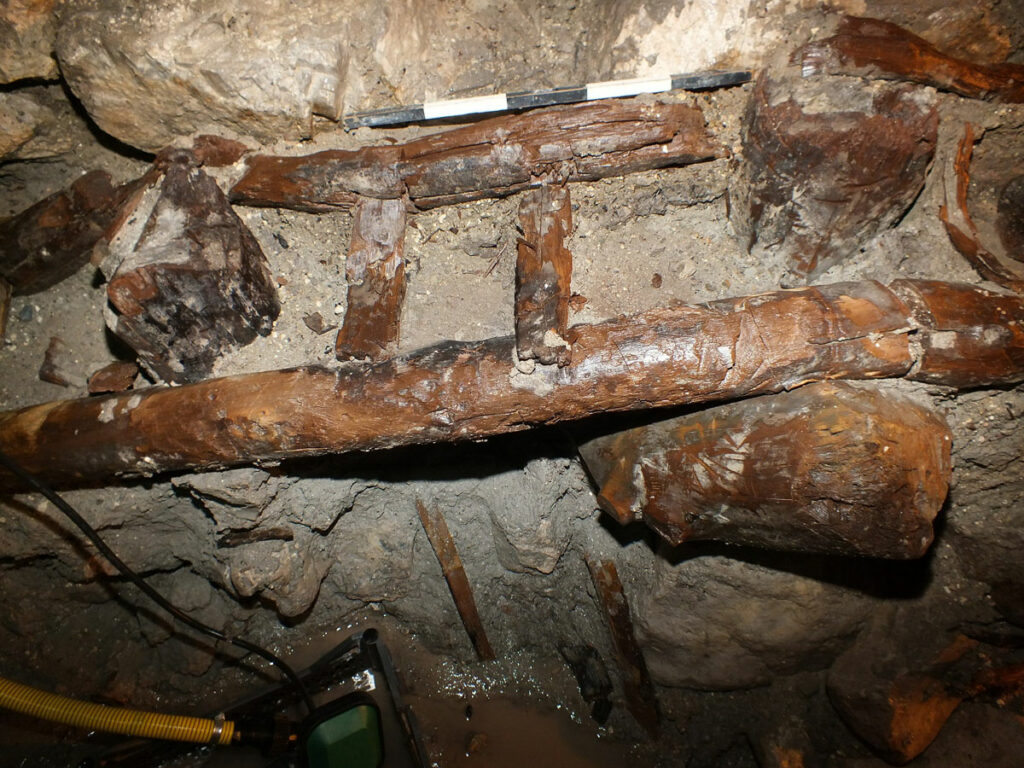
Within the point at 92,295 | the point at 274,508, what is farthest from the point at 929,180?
the point at 92,295

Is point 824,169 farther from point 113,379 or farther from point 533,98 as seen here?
point 113,379

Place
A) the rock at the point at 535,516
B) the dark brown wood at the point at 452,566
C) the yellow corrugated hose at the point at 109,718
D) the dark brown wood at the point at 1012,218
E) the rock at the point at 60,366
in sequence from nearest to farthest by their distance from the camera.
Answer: the dark brown wood at the point at 1012,218 < the yellow corrugated hose at the point at 109,718 < the rock at the point at 60,366 < the rock at the point at 535,516 < the dark brown wood at the point at 452,566

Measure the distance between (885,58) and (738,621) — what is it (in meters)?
2.13

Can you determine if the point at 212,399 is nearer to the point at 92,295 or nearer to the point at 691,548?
the point at 92,295

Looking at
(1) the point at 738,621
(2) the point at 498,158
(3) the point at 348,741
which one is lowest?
(3) the point at 348,741

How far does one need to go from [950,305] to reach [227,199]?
2441mm

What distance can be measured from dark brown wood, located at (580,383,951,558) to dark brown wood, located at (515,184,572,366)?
0.52m

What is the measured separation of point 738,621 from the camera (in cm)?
219

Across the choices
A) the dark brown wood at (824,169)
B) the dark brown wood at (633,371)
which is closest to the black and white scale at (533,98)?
the dark brown wood at (824,169)

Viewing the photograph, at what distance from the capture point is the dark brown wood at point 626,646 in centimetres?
247

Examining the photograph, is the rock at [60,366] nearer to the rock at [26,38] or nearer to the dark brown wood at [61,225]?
the dark brown wood at [61,225]

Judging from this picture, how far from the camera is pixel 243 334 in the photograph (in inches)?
75.0

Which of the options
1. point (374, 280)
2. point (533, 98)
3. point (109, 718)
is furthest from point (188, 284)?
point (109, 718)

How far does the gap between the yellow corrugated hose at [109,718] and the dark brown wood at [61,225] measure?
1710 millimetres
